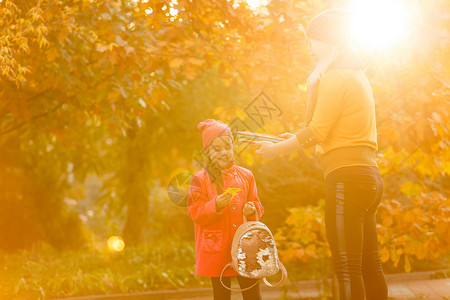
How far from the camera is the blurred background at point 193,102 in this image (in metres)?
5.62

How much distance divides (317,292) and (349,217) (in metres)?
5.04

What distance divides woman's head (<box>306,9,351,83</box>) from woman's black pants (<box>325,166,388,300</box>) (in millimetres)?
657

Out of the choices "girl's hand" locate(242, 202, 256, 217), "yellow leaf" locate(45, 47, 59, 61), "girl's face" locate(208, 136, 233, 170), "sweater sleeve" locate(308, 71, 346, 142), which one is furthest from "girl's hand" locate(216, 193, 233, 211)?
"yellow leaf" locate(45, 47, 59, 61)

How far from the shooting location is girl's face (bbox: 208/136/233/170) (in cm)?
394

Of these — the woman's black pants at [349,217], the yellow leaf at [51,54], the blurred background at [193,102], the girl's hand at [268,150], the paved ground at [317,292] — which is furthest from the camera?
the paved ground at [317,292]

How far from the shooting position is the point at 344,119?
11.5ft

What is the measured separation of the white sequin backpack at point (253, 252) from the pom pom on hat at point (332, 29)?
1272 millimetres

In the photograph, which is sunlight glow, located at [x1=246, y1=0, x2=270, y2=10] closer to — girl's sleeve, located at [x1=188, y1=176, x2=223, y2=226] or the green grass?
girl's sleeve, located at [x1=188, y1=176, x2=223, y2=226]

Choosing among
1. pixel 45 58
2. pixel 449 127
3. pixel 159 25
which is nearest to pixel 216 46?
pixel 159 25

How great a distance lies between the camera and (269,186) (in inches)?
402

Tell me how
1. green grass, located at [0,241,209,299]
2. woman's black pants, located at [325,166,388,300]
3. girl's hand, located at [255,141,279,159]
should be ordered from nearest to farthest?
woman's black pants, located at [325,166,388,300], girl's hand, located at [255,141,279,159], green grass, located at [0,241,209,299]

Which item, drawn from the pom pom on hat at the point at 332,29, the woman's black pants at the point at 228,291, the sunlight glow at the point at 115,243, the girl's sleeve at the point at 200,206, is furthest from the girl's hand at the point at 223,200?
the sunlight glow at the point at 115,243

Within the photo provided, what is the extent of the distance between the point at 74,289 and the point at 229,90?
240 inches

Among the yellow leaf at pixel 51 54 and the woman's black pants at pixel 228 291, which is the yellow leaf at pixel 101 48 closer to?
the yellow leaf at pixel 51 54
